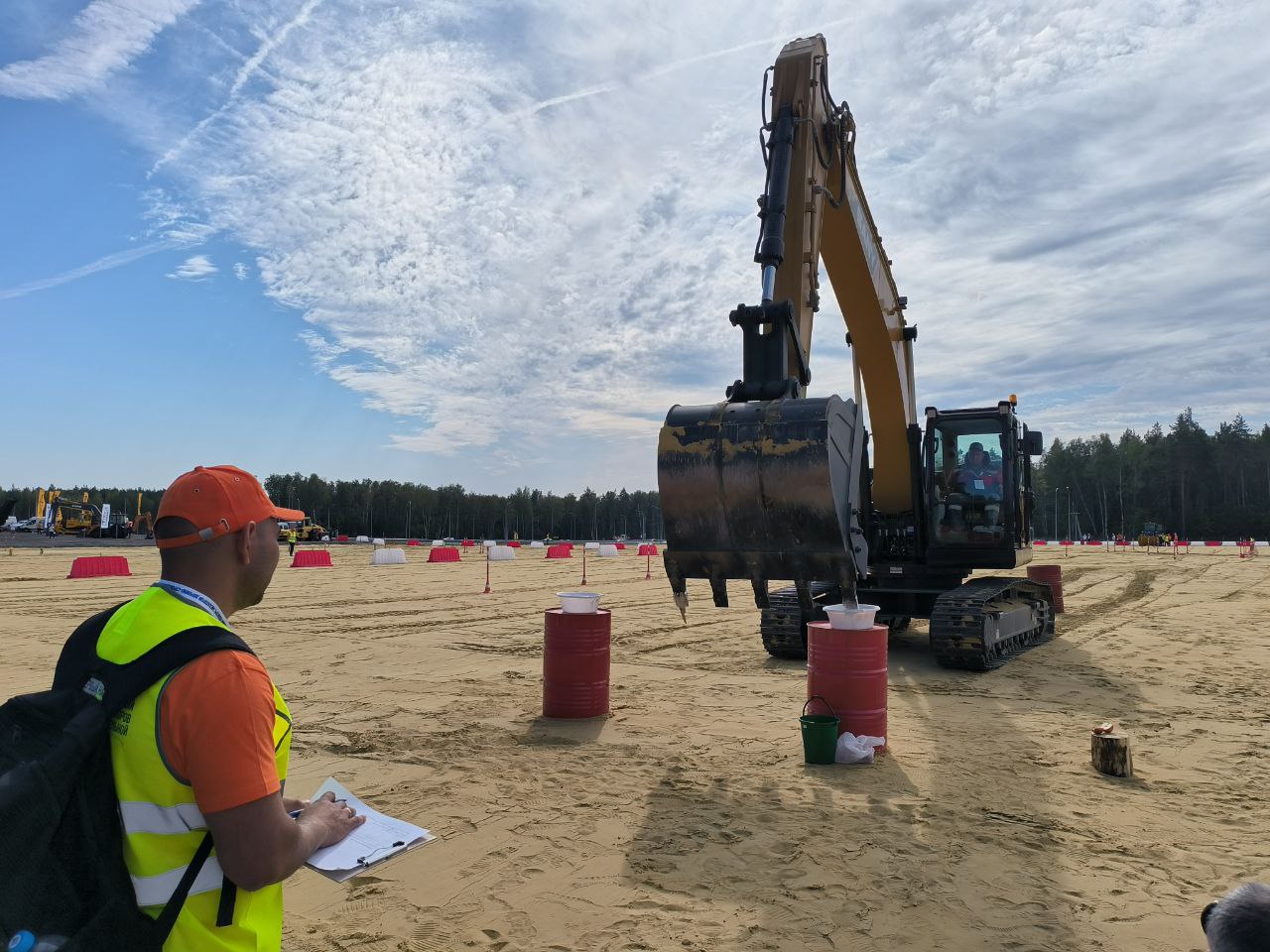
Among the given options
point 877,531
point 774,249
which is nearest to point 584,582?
point 877,531

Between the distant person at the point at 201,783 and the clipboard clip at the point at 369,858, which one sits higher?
the distant person at the point at 201,783

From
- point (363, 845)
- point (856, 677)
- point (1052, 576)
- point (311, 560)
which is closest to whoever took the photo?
point (363, 845)

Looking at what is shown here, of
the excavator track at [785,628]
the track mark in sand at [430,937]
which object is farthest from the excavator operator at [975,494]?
the track mark in sand at [430,937]

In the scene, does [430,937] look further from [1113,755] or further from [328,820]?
A: [1113,755]

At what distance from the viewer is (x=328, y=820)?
2125 mm

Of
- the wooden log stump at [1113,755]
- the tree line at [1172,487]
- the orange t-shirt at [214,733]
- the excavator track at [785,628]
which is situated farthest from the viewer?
the tree line at [1172,487]

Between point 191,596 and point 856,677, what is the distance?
5.69 metres

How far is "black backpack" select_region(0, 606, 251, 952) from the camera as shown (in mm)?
1613

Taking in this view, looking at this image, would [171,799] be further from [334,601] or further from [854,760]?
[334,601]

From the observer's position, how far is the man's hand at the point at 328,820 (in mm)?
2041

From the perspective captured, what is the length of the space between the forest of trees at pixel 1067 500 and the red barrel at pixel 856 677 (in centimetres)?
7411

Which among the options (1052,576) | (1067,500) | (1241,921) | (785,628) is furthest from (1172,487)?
(1241,921)

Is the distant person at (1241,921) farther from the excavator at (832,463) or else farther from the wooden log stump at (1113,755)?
the wooden log stump at (1113,755)

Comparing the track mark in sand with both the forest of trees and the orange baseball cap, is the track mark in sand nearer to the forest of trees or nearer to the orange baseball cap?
the orange baseball cap
